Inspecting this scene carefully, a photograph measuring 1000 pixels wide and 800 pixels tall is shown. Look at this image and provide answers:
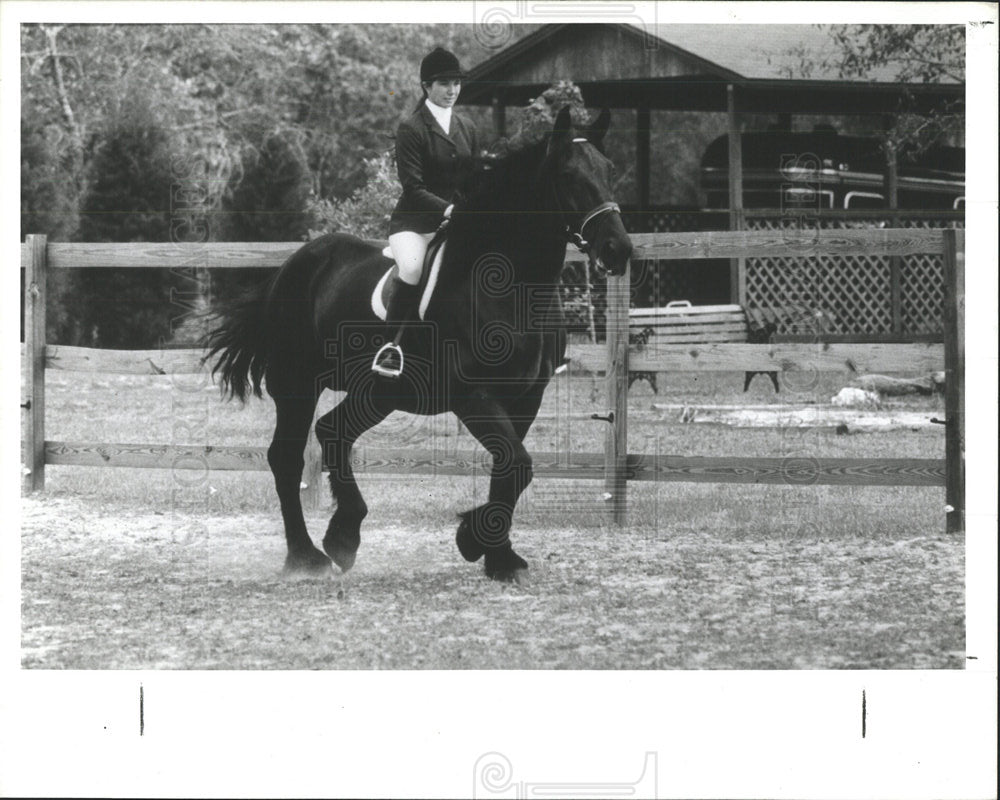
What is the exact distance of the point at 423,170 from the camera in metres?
6.68

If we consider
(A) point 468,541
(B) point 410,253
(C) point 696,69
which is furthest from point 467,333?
(C) point 696,69

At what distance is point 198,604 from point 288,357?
165cm

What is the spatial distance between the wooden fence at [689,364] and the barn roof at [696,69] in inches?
255

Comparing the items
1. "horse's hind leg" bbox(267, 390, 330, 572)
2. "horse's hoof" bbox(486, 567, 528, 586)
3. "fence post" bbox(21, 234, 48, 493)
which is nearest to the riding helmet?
"horse's hind leg" bbox(267, 390, 330, 572)

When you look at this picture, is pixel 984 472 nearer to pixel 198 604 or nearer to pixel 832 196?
pixel 198 604

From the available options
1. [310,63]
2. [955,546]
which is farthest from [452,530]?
[310,63]

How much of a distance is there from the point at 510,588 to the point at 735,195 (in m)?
9.49

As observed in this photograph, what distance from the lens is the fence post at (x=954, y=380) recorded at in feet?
25.8

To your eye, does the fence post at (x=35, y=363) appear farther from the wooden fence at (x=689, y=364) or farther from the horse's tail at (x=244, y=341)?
the horse's tail at (x=244, y=341)

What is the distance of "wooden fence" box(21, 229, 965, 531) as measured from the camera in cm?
796

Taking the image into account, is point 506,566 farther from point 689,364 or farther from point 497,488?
point 689,364

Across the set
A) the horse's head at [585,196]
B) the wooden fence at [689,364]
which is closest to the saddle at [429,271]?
the horse's head at [585,196]

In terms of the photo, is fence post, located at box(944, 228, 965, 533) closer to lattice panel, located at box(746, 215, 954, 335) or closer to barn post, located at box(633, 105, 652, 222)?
lattice panel, located at box(746, 215, 954, 335)

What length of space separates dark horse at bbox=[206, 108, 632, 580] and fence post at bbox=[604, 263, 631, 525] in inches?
68.4
